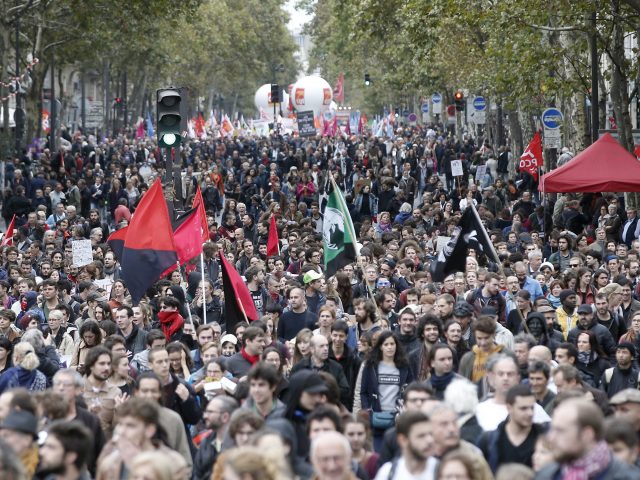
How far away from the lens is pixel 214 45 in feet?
299

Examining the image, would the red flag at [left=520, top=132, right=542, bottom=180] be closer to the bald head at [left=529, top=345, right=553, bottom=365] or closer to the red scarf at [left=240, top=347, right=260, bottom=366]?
the red scarf at [left=240, top=347, right=260, bottom=366]

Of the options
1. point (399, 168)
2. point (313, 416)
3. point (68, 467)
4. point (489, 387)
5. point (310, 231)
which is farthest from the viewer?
point (399, 168)

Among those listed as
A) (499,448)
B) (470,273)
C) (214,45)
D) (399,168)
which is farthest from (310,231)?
(214,45)

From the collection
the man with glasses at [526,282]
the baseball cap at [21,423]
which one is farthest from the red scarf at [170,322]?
the baseball cap at [21,423]

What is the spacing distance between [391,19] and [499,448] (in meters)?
32.3

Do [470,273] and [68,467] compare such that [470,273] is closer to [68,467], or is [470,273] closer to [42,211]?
[68,467]

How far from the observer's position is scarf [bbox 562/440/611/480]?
6812 millimetres

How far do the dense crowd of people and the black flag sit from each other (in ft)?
1.19

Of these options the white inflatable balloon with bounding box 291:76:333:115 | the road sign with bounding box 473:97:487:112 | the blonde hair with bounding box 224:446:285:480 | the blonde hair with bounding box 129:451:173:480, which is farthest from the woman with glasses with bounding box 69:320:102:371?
the white inflatable balloon with bounding box 291:76:333:115

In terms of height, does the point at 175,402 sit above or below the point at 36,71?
below

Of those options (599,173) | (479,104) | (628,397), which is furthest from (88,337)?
(479,104)

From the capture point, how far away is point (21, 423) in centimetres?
784

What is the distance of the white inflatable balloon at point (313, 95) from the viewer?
8425 cm

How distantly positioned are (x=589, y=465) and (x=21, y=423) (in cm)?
285
